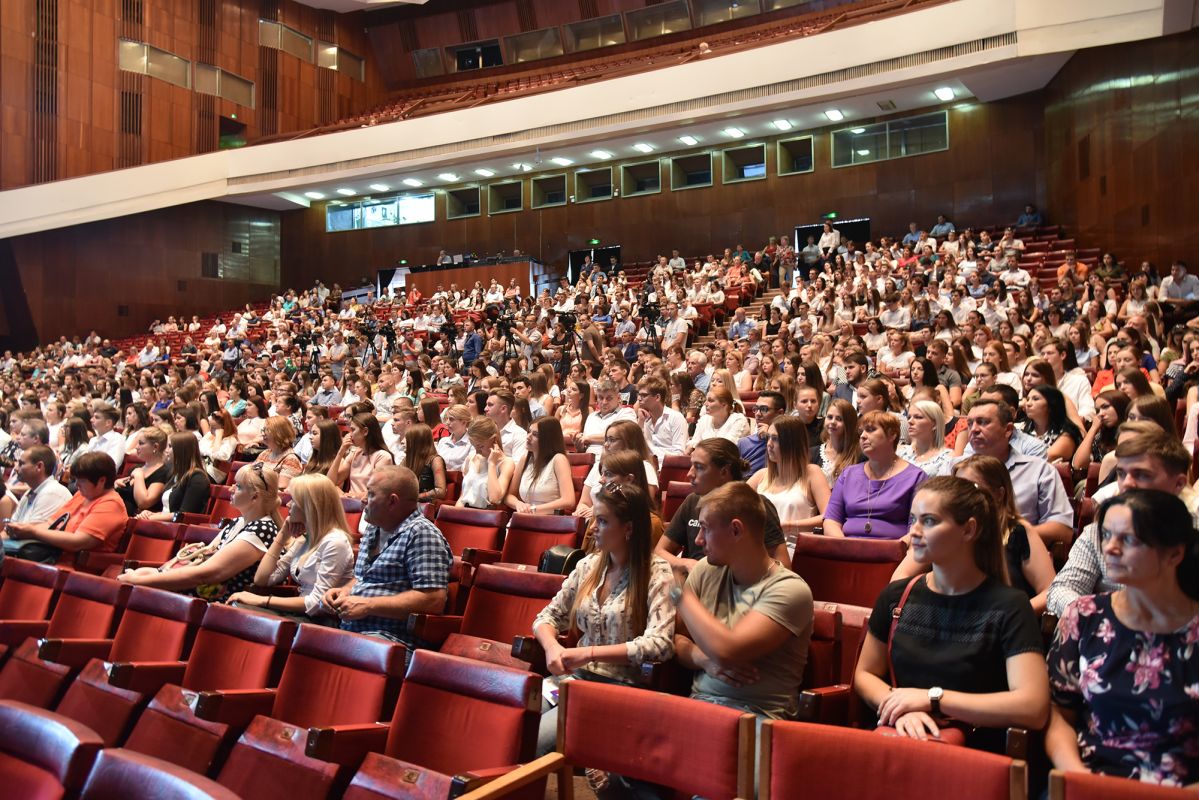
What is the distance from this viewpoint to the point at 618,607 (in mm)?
2215

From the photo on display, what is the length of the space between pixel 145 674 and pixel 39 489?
7.31 ft

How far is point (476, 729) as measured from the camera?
1954mm

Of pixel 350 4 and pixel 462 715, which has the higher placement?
pixel 350 4

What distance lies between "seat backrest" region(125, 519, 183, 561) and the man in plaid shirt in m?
1.34

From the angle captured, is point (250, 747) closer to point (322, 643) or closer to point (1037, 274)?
point (322, 643)

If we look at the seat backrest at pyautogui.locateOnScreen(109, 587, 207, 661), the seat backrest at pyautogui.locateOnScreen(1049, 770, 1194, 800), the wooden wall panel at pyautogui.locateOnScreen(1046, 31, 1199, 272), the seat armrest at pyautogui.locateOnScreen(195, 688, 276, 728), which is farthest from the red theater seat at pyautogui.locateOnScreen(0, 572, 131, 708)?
the wooden wall panel at pyautogui.locateOnScreen(1046, 31, 1199, 272)

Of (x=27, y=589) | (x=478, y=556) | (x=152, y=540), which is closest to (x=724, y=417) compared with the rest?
(x=478, y=556)

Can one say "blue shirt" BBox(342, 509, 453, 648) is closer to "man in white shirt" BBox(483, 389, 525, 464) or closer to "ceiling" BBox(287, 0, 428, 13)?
"man in white shirt" BBox(483, 389, 525, 464)

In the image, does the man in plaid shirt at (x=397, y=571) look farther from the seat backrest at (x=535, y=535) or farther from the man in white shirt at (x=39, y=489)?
the man in white shirt at (x=39, y=489)

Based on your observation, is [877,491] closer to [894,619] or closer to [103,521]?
[894,619]

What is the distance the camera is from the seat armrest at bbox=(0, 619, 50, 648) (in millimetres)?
2797

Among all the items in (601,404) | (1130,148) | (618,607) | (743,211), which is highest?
(743,211)

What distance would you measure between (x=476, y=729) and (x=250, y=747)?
526mm

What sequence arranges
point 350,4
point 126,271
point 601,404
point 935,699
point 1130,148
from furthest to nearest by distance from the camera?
point 350,4 < point 126,271 < point 1130,148 < point 601,404 < point 935,699
